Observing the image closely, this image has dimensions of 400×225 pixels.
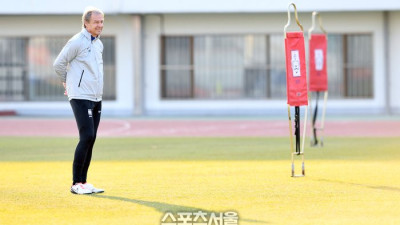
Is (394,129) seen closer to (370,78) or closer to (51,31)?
(370,78)

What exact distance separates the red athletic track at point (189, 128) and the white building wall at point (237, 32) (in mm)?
4313

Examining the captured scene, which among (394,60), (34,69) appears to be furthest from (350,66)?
(34,69)

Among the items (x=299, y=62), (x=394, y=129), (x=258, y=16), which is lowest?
(x=394, y=129)

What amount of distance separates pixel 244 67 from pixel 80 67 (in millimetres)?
24679

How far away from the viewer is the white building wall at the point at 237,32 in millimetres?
34062

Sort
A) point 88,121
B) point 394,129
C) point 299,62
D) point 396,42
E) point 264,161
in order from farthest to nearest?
point 396,42 → point 394,129 → point 264,161 → point 299,62 → point 88,121

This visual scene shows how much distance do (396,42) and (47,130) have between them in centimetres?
1479

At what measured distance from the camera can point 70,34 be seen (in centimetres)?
3488

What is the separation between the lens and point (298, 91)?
11.7 metres

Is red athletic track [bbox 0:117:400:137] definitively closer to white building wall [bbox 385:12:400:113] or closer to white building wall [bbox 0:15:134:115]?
white building wall [bbox 0:15:134:115]

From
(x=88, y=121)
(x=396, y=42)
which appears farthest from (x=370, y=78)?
(x=88, y=121)
